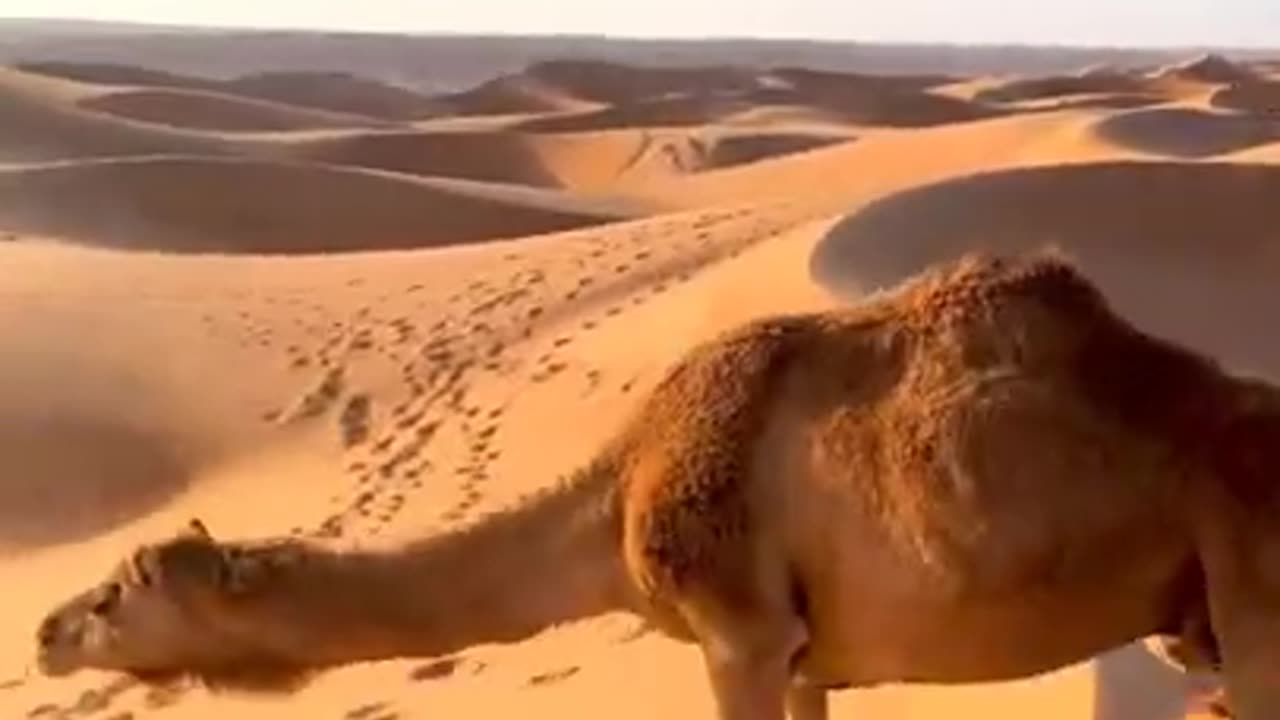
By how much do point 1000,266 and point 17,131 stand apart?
36.4 metres

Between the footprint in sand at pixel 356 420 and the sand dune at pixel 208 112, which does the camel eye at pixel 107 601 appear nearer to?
the footprint in sand at pixel 356 420

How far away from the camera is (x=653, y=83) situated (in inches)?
2992

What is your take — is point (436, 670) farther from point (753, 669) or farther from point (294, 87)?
point (294, 87)

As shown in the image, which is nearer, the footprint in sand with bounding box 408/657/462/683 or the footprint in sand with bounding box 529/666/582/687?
the footprint in sand with bounding box 529/666/582/687

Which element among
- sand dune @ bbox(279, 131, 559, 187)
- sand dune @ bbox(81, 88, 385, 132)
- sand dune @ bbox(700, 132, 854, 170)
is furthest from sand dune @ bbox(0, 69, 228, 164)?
sand dune @ bbox(700, 132, 854, 170)

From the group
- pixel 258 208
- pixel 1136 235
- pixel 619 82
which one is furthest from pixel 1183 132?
pixel 619 82

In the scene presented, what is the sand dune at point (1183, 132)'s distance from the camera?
30.5m

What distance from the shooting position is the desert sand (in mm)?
8602

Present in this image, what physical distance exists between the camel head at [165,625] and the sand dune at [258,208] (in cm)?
2149

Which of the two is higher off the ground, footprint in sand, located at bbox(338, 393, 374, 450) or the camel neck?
the camel neck

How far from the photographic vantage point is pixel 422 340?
15.6 metres

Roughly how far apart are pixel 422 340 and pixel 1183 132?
18.6 m

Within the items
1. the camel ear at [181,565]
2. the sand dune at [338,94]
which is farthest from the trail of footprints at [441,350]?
the sand dune at [338,94]

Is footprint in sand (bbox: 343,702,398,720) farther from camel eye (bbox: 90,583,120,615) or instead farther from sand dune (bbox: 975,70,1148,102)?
sand dune (bbox: 975,70,1148,102)
